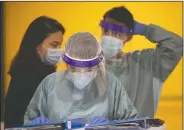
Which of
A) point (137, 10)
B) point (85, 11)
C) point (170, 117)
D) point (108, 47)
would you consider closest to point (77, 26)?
point (85, 11)

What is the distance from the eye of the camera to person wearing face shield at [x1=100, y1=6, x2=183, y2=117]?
1.44 meters

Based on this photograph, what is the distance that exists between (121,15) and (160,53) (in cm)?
27

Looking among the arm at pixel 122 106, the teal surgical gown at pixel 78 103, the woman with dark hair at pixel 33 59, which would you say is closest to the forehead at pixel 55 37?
the woman with dark hair at pixel 33 59

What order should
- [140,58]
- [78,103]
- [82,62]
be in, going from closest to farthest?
[82,62], [78,103], [140,58]

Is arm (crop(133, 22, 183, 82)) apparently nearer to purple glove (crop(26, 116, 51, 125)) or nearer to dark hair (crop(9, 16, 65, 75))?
dark hair (crop(9, 16, 65, 75))

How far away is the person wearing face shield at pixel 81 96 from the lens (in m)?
1.33

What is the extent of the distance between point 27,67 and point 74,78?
281 mm

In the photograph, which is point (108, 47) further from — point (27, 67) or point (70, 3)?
point (27, 67)

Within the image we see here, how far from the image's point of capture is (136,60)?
1.49 meters

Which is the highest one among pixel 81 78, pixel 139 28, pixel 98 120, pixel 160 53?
pixel 139 28

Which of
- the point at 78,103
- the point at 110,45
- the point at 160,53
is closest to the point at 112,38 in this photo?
the point at 110,45

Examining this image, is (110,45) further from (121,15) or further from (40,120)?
(40,120)

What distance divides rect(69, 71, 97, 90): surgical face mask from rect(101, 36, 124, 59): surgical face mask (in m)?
0.14

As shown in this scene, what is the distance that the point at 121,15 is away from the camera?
1.47 m
